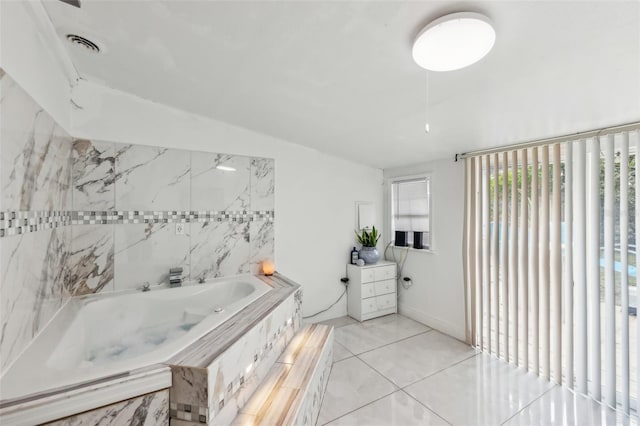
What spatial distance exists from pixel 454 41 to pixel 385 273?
287 centimetres

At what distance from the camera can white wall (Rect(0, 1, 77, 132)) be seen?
1.16 m

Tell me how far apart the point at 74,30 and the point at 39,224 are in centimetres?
114

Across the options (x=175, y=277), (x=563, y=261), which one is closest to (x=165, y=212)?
(x=175, y=277)

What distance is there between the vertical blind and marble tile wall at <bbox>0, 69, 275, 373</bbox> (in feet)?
7.68

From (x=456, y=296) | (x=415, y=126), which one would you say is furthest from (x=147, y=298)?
(x=456, y=296)

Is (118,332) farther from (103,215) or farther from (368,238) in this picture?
(368,238)

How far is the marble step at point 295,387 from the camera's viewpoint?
1.36 metres

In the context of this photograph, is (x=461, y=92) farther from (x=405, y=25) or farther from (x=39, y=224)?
(x=39, y=224)

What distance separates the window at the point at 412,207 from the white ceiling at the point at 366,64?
1.03m

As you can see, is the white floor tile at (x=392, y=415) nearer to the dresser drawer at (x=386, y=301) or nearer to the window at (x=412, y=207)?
the dresser drawer at (x=386, y=301)

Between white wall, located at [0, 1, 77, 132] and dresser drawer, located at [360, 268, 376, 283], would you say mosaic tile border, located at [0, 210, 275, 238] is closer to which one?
white wall, located at [0, 1, 77, 132]

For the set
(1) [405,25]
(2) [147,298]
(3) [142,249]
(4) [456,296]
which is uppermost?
(1) [405,25]

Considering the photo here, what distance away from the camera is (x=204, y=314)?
7.54ft

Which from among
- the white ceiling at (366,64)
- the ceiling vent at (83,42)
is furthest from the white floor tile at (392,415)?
the ceiling vent at (83,42)
